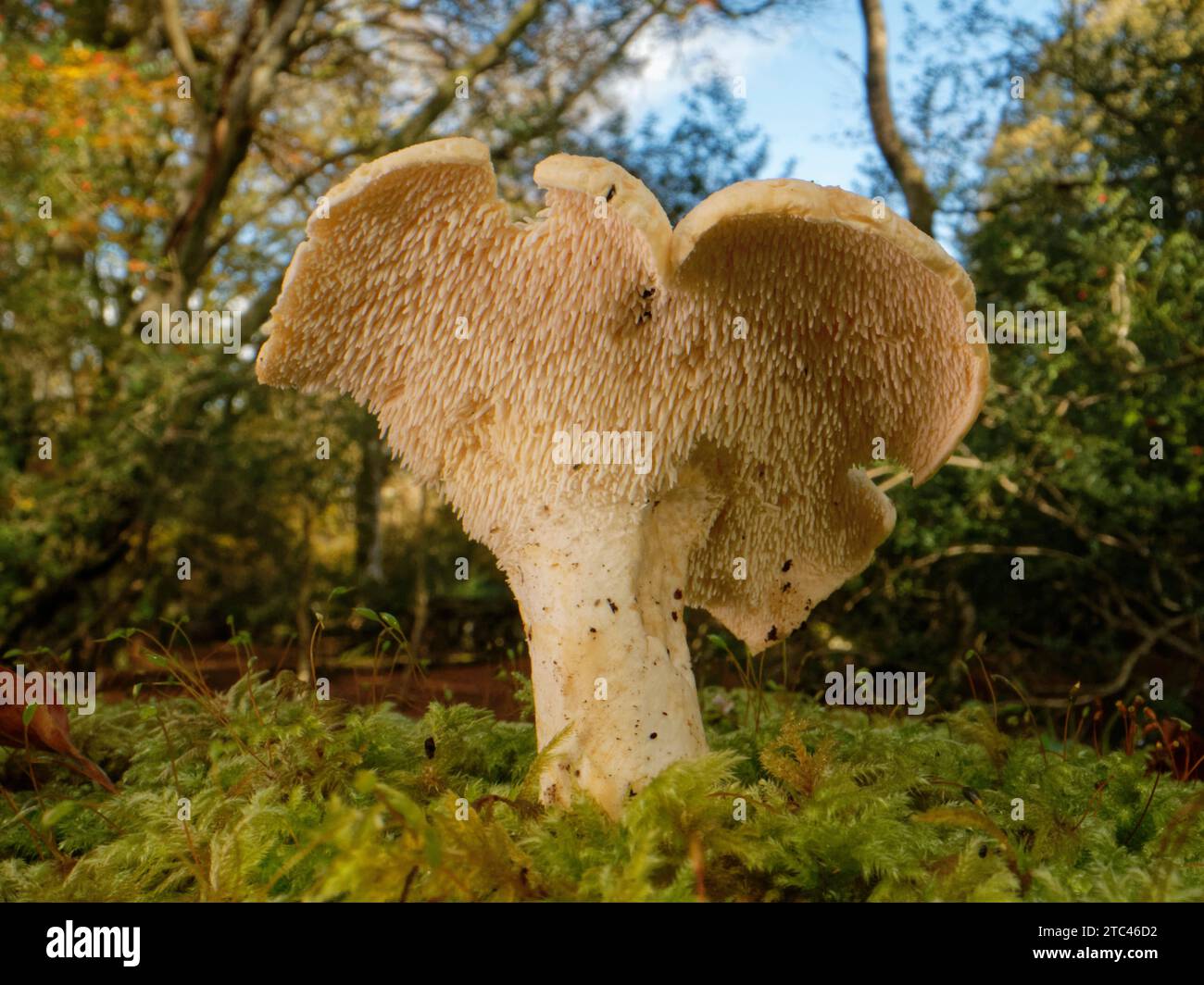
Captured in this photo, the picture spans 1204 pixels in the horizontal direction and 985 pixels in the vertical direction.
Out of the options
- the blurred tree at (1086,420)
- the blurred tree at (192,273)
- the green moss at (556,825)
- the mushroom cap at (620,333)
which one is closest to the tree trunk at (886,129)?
the blurred tree at (1086,420)

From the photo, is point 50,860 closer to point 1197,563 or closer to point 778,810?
point 778,810

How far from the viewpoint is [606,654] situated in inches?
71.4

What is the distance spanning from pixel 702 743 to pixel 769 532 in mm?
735

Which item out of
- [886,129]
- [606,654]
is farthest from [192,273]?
[606,654]

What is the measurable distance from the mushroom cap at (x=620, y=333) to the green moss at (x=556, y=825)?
0.64 m

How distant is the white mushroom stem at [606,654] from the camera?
1.79 meters

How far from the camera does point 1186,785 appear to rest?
2.20 m

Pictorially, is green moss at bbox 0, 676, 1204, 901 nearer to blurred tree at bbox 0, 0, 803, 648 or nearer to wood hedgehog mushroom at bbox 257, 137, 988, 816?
wood hedgehog mushroom at bbox 257, 137, 988, 816

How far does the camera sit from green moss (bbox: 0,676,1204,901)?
54.0 inches

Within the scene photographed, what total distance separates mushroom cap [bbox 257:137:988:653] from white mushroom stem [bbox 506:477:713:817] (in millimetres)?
91

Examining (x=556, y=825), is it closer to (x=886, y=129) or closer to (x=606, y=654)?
(x=606, y=654)

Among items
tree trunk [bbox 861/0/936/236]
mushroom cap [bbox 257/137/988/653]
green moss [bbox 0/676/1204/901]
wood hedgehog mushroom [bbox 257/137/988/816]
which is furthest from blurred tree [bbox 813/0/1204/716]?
wood hedgehog mushroom [bbox 257/137/988/816]
